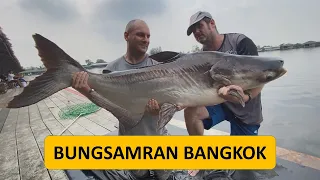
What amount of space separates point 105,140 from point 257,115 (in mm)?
2344

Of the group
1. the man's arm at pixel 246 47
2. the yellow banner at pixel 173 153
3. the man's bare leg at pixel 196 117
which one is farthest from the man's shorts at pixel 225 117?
the man's arm at pixel 246 47

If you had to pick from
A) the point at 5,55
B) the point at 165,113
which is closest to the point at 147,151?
the point at 165,113

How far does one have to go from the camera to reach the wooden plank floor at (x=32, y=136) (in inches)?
140

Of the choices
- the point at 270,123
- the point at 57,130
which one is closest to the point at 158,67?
the point at 57,130

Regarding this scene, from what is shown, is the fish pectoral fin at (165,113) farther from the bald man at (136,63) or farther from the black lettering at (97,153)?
the black lettering at (97,153)

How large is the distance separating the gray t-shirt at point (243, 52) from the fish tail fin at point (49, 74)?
2.14 m

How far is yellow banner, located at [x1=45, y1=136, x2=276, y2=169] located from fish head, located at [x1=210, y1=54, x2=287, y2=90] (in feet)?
3.05

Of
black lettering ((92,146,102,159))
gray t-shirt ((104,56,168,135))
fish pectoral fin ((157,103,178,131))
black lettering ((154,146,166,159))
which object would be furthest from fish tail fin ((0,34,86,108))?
black lettering ((154,146,166,159))

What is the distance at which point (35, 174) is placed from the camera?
3.46 meters

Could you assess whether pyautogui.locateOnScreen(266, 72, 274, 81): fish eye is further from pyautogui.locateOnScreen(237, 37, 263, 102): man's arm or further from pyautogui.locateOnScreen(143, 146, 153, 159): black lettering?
pyautogui.locateOnScreen(143, 146, 153, 159): black lettering

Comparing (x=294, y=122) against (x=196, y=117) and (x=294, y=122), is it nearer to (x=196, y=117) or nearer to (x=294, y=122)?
(x=294, y=122)

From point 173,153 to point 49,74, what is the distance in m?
1.79

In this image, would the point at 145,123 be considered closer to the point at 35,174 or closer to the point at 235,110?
the point at 235,110

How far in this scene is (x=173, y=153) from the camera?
2.90 metres
